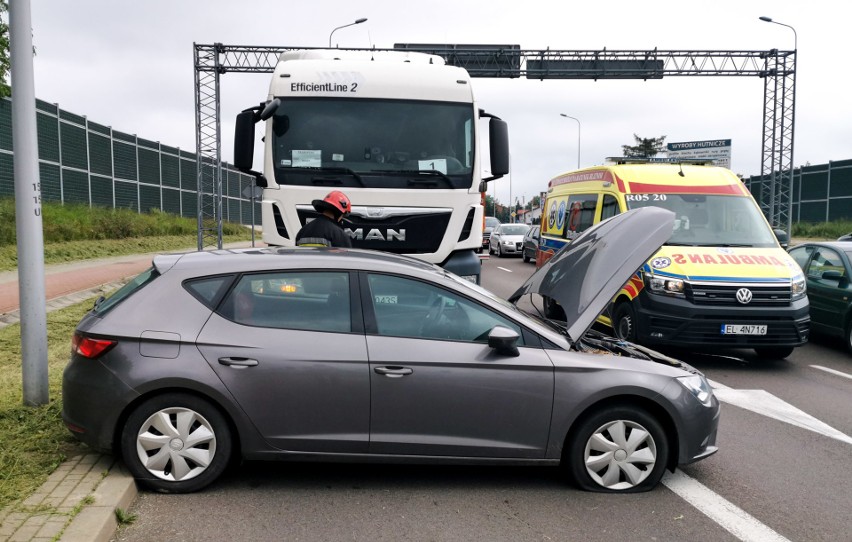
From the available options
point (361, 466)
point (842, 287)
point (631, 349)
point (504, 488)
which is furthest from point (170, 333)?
point (842, 287)

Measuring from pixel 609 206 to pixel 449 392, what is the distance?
21.2 feet

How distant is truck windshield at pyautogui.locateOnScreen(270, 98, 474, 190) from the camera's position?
8.37m

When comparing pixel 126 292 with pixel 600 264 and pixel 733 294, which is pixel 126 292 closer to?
pixel 600 264

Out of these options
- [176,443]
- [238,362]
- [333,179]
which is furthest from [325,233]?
[176,443]

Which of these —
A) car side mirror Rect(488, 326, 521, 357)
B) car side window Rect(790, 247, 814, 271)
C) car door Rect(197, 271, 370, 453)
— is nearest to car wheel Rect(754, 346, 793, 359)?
car side window Rect(790, 247, 814, 271)

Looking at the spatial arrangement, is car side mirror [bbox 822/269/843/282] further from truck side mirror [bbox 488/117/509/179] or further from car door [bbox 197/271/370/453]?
car door [bbox 197/271/370/453]

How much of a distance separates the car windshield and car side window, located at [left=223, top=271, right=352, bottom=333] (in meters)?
27.9

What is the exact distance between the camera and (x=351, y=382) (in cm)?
441

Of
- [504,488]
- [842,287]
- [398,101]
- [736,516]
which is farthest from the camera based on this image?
[842,287]

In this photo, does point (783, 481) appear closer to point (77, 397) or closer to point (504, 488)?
point (504, 488)

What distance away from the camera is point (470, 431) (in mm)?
4492

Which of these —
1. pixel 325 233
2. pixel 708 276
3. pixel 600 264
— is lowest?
pixel 708 276

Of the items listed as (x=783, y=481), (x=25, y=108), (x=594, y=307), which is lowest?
(x=783, y=481)

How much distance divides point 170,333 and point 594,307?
8.52 ft
